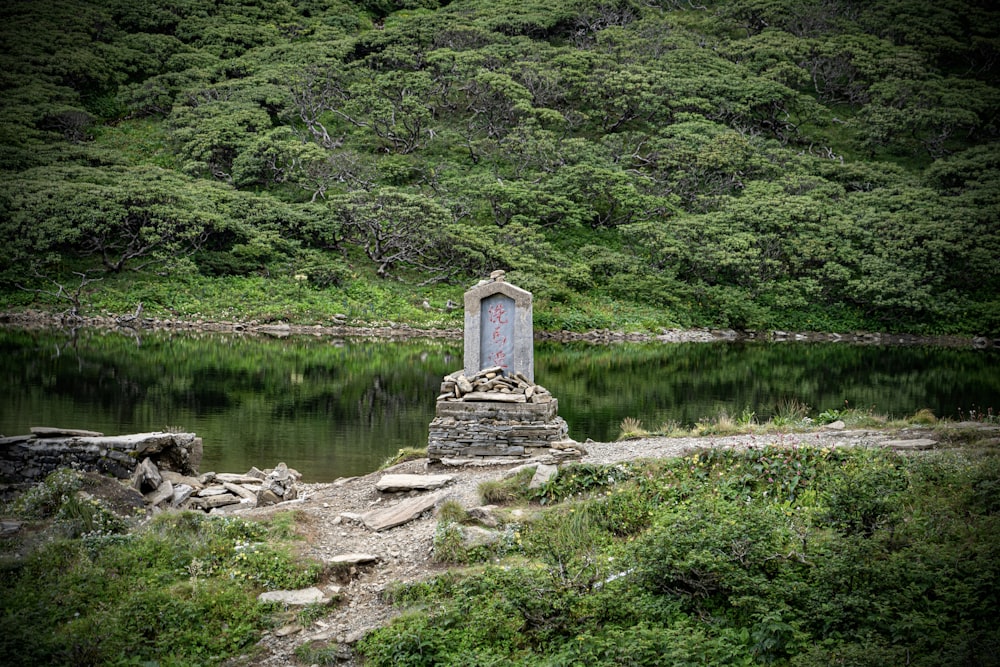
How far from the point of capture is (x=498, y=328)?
17625 millimetres

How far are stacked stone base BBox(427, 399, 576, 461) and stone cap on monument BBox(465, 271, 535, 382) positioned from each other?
168 centimetres

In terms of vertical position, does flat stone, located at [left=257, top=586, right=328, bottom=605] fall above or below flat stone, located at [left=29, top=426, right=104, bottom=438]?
below

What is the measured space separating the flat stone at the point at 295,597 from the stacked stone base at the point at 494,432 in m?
6.21

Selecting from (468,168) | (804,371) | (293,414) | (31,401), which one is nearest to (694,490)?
(293,414)

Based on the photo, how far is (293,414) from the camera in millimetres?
23109

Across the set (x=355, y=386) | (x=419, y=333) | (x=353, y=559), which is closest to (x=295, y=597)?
(x=353, y=559)

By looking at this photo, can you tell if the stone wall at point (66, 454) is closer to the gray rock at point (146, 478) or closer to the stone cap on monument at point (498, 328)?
the gray rock at point (146, 478)

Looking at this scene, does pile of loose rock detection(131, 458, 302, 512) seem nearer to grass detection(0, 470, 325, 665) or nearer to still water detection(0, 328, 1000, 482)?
grass detection(0, 470, 325, 665)

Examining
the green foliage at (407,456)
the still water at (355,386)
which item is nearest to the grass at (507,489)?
the green foliage at (407,456)

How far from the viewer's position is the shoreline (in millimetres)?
41812

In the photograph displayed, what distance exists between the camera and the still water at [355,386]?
803 inches

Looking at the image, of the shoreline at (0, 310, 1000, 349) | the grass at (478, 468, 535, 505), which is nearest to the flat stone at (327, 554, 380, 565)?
the grass at (478, 468, 535, 505)

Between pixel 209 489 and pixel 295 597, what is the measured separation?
524 centimetres

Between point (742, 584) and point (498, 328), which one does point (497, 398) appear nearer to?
point (498, 328)
